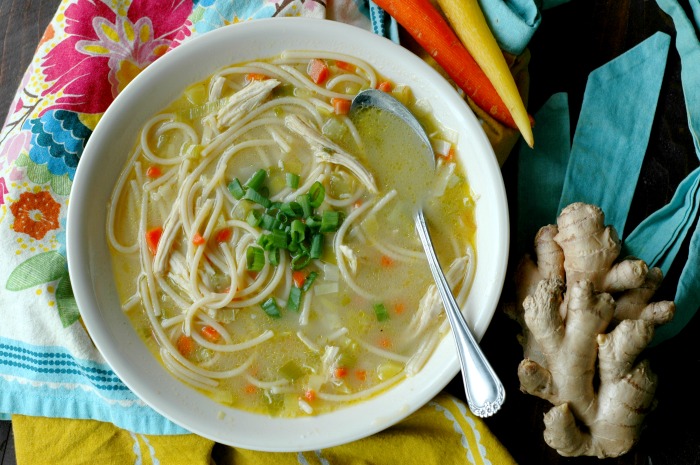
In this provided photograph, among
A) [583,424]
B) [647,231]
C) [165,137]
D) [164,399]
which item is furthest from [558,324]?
[165,137]

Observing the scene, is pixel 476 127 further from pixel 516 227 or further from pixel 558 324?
pixel 558 324

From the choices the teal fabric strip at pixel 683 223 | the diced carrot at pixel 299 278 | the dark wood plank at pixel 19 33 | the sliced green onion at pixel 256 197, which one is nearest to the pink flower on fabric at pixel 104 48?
the dark wood plank at pixel 19 33

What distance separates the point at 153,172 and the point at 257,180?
0.58 metres

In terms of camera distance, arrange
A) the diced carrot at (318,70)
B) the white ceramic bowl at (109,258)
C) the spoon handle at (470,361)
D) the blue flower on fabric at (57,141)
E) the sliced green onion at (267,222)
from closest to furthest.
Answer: the spoon handle at (470,361) < the white ceramic bowl at (109,258) < the sliced green onion at (267,222) < the diced carrot at (318,70) < the blue flower on fabric at (57,141)

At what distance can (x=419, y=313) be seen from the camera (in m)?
3.79

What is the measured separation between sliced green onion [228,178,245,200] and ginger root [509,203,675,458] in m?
1.62

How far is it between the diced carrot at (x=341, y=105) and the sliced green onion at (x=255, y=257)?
0.88m

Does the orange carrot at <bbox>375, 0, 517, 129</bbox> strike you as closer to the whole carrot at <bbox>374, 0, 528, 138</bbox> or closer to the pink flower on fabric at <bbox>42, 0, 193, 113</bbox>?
the whole carrot at <bbox>374, 0, 528, 138</bbox>

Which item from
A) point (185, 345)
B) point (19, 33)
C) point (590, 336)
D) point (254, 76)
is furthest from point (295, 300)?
point (19, 33)

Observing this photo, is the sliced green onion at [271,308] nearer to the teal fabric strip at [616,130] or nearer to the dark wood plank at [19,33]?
the teal fabric strip at [616,130]

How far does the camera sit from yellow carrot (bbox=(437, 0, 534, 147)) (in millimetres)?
3838

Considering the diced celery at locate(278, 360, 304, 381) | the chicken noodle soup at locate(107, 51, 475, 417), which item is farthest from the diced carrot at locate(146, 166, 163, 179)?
the diced celery at locate(278, 360, 304, 381)

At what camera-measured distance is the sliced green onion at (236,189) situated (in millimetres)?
3785

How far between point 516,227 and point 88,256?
7.99ft
